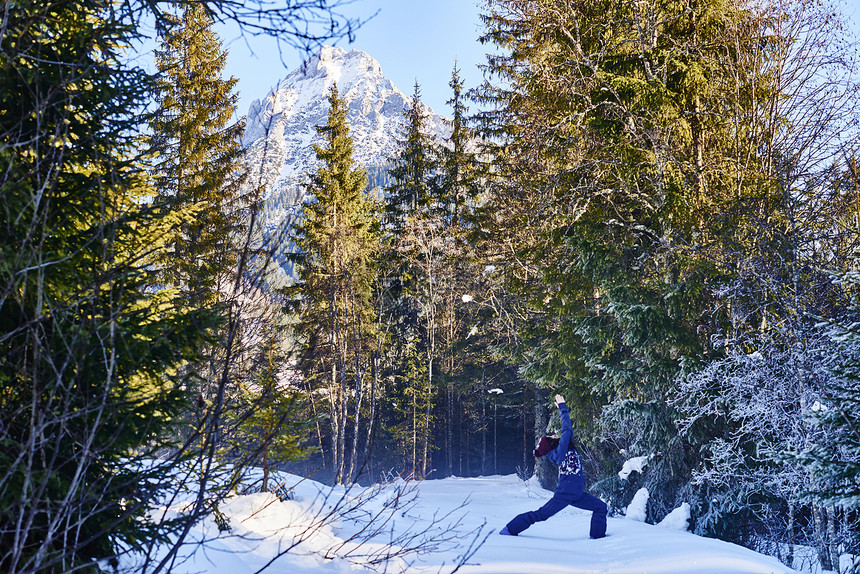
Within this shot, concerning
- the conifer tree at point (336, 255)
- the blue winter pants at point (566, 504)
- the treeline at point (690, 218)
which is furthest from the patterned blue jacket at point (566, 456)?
the conifer tree at point (336, 255)

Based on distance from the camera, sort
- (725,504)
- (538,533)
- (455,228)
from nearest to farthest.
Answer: (538,533), (725,504), (455,228)

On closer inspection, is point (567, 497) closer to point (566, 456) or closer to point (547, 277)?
point (566, 456)

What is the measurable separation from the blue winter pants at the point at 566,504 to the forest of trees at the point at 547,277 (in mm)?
1919

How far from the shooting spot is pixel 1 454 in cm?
273

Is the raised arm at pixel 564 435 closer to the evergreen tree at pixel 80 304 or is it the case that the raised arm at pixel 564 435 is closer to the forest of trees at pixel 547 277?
the forest of trees at pixel 547 277

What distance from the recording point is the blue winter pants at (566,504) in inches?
285

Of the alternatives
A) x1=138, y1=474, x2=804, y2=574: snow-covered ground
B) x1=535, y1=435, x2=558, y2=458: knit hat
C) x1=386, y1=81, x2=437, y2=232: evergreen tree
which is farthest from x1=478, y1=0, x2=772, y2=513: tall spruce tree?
x1=386, y1=81, x2=437, y2=232: evergreen tree

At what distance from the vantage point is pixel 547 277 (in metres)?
11.9

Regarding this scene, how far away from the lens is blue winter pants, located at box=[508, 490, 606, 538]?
285 inches

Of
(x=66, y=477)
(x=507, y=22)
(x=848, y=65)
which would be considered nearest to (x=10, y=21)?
(x=66, y=477)

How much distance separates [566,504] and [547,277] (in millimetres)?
5540

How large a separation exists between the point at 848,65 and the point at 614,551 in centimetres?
836

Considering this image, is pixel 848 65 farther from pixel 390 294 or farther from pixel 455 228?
pixel 390 294

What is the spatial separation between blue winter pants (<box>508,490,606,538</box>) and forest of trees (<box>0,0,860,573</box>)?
192 cm
